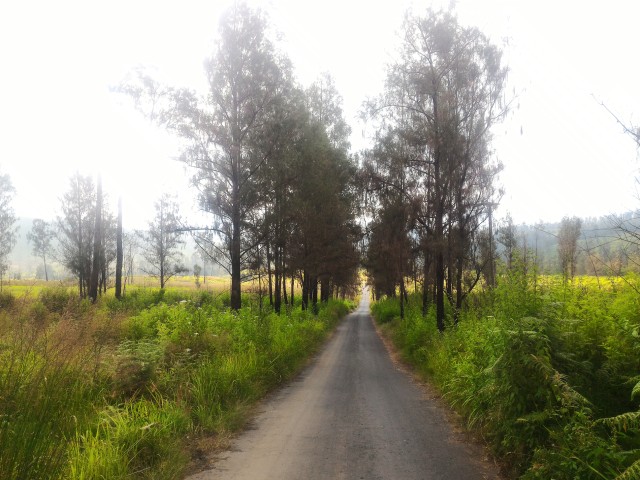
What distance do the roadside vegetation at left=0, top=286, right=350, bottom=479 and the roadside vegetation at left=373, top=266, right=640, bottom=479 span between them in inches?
147

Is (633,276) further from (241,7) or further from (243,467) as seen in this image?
(241,7)

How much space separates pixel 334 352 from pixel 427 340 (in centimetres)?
454

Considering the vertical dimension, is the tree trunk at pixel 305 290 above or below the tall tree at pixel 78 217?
below

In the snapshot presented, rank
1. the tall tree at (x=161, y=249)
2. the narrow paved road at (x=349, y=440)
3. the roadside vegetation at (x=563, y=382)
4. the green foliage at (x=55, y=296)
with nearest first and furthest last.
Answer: the roadside vegetation at (x=563, y=382)
the narrow paved road at (x=349, y=440)
the green foliage at (x=55, y=296)
the tall tree at (x=161, y=249)

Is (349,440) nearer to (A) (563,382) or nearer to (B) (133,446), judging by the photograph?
(B) (133,446)

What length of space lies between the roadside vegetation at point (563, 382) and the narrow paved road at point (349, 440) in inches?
27.7

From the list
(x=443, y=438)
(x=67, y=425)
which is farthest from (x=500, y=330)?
(x=67, y=425)

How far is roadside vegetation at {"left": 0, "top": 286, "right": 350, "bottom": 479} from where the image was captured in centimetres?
345

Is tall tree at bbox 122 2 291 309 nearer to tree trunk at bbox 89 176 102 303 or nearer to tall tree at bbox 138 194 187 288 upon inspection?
tree trunk at bbox 89 176 102 303

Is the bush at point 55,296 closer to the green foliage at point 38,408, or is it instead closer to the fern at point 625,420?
the green foliage at point 38,408

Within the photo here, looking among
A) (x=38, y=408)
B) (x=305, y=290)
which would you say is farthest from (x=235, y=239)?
(x=305, y=290)

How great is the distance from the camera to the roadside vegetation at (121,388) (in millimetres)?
3451

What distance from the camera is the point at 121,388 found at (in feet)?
21.6

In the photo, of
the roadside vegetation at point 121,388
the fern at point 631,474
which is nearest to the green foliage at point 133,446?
the roadside vegetation at point 121,388
